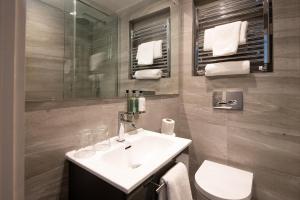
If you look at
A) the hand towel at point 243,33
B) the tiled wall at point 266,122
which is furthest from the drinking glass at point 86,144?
the hand towel at point 243,33

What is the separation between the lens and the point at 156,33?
5.84ft

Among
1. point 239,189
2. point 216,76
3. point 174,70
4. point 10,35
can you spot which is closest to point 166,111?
point 174,70

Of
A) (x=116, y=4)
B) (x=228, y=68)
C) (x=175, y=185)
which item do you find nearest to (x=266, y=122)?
(x=228, y=68)

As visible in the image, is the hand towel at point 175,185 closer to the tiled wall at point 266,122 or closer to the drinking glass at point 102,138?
the drinking glass at point 102,138

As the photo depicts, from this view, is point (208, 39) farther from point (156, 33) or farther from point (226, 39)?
point (156, 33)

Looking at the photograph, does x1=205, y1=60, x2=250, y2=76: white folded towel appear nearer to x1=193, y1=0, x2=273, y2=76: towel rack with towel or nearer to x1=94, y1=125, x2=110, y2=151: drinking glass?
x1=193, y1=0, x2=273, y2=76: towel rack with towel

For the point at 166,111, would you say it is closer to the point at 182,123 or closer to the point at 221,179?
the point at 182,123

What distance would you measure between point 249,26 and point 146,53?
99 centimetres

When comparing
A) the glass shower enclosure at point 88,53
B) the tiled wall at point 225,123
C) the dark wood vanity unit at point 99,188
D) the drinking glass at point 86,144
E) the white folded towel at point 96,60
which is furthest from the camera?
the white folded towel at point 96,60

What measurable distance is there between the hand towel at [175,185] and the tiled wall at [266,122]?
0.79 meters

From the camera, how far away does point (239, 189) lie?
47.1 inches

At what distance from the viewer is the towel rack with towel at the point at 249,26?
54.1 inches

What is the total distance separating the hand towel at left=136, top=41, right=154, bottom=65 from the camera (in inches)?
64.6

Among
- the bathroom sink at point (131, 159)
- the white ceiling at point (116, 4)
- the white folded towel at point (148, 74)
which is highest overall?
the white ceiling at point (116, 4)
